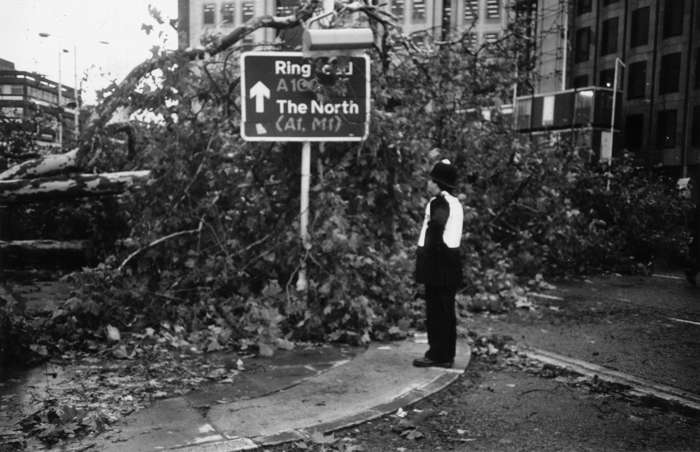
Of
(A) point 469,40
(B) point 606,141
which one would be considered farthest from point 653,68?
(A) point 469,40

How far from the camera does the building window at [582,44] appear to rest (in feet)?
151

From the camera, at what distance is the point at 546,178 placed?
1143 cm

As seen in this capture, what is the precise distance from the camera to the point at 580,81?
152 ft

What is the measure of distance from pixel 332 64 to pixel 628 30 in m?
42.0

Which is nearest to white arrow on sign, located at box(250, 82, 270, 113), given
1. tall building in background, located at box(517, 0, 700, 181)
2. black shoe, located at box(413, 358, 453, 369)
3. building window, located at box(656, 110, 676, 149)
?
black shoe, located at box(413, 358, 453, 369)

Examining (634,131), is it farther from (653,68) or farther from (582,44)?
(582,44)

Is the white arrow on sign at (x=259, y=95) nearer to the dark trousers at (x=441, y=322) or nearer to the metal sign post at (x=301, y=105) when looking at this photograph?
the metal sign post at (x=301, y=105)

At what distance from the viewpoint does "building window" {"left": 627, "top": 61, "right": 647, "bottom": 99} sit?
4125 cm

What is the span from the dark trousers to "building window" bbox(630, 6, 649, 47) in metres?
42.1

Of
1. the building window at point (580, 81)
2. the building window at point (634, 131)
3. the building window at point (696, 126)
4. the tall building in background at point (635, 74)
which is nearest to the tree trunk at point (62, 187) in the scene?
the tall building in background at point (635, 74)

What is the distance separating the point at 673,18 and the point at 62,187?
132ft

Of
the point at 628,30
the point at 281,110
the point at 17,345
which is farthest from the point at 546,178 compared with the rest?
the point at 628,30

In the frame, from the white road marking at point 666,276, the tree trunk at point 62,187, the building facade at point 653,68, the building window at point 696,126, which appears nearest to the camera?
the tree trunk at point 62,187

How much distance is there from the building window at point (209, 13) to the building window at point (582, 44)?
3227 cm
